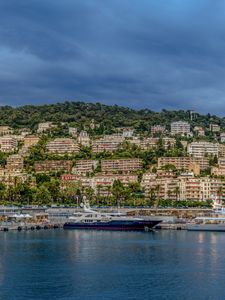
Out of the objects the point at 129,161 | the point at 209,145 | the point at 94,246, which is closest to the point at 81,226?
the point at 94,246

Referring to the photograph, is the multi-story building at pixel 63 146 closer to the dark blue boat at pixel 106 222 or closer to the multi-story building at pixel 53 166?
the multi-story building at pixel 53 166

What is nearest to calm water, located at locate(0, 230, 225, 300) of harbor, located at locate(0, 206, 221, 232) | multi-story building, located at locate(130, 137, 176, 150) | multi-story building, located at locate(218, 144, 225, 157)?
harbor, located at locate(0, 206, 221, 232)

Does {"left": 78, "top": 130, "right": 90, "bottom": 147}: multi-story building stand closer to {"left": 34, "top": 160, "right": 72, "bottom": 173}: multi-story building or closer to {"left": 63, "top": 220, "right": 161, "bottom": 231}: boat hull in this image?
{"left": 34, "top": 160, "right": 72, "bottom": 173}: multi-story building

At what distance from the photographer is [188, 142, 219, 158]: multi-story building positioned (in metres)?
180

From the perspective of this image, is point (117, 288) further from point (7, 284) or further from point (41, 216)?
point (41, 216)

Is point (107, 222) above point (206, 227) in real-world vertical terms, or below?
above

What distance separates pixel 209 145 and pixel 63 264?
432 feet

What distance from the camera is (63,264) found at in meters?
58.3

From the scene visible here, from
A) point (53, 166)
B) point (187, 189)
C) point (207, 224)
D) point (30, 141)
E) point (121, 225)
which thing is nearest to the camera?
point (121, 225)

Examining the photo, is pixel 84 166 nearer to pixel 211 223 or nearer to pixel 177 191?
pixel 177 191

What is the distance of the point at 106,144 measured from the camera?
182 meters

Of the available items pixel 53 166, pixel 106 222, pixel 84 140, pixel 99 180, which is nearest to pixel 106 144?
pixel 84 140

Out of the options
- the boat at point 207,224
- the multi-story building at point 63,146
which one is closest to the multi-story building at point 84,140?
the multi-story building at point 63,146

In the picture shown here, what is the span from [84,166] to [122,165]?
8.57 m
